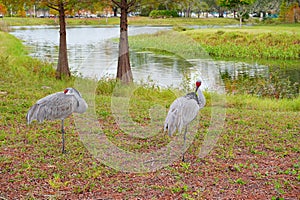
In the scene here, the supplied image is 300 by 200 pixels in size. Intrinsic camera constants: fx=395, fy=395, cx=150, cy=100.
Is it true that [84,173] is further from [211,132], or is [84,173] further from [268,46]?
[268,46]

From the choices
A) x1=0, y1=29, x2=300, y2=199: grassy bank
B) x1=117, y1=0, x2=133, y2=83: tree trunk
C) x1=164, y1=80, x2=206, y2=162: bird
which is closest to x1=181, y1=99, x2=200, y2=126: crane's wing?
x1=164, y1=80, x2=206, y2=162: bird

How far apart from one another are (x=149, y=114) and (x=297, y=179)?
4.24 m

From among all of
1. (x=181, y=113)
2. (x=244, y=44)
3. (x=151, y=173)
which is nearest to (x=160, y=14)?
(x=244, y=44)

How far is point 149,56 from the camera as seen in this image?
29000 mm

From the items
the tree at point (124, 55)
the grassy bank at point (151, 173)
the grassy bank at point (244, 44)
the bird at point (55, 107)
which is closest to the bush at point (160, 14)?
the grassy bank at point (244, 44)

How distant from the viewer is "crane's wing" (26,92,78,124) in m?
6.40

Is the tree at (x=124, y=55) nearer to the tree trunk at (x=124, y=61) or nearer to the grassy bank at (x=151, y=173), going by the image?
the tree trunk at (x=124, y=61)

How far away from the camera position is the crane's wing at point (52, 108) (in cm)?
640

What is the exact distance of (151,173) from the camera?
19.7 feet

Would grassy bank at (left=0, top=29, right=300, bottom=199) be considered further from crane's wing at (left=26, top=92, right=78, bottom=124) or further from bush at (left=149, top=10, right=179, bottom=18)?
bush at (left=149, top=10, right=179, bottom=18)

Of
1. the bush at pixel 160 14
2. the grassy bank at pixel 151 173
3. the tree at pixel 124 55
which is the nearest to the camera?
the grassy bank at pixel 151 173

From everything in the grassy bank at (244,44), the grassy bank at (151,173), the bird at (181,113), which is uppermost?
the grassy bank at (244,44)

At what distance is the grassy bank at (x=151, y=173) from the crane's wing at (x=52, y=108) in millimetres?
636

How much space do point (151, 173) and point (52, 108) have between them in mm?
1917
